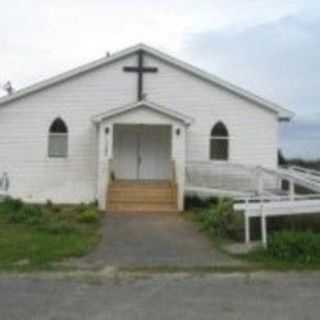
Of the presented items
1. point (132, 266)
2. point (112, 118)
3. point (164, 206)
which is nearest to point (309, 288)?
point (132, 266)

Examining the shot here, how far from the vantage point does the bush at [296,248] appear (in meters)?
15.5

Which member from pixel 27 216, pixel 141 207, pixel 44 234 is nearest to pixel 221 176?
pixel 141 207

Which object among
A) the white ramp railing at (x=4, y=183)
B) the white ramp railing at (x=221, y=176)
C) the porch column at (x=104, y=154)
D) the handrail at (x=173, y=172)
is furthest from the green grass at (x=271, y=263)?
the white ramp railing at (x=4, y=183)

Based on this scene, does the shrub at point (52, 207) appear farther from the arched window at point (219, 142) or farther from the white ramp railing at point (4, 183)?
the arched window at point (219, 142)

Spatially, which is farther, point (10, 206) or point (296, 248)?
point (10, 206)

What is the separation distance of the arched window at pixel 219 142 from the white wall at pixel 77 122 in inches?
11.5

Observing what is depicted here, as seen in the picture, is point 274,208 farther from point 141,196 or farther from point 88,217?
point 141,196

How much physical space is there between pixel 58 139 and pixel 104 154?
244 cm

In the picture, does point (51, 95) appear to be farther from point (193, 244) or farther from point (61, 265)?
point (61, 265)

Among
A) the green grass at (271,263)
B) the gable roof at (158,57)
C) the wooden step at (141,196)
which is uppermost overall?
the gable roof at (158,57)

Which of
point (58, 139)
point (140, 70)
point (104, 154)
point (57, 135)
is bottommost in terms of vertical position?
point (104, 154)

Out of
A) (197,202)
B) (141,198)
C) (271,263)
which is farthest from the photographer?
(197,202)

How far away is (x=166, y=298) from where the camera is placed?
11.5 m

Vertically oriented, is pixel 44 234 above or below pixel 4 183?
below
